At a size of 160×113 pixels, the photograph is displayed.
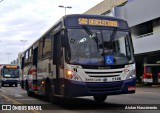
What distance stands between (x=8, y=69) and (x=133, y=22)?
18.2 metres

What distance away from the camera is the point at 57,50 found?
586 inches

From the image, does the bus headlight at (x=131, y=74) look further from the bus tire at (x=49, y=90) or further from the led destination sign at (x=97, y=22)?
the bus tire at (x=49, y=90)

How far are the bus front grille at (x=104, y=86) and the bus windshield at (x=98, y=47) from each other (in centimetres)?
75

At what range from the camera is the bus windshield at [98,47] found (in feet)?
44.6

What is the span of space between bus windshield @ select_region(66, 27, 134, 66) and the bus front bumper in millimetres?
739

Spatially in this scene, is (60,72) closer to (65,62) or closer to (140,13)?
(65,62)

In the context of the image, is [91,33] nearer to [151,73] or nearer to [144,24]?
[151,73]

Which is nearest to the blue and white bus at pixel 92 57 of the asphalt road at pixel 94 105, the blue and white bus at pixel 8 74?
the asphalt road at pixel 94 105

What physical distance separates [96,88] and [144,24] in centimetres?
3655

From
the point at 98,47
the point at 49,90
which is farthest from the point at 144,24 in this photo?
the point at 98,47

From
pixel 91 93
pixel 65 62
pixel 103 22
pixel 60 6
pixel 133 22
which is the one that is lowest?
pixel 91 93

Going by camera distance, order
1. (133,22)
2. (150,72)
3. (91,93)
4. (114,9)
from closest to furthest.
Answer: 1. (91,93)
2. (150,72)
3. (133,22)
4. (114,9)

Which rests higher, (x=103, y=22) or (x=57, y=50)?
(x=103, y=22)

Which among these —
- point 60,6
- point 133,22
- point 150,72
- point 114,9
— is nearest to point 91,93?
point 150,72
